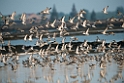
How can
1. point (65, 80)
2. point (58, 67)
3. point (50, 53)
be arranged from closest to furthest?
point (65, 80) < point (58, 67) < point (50, 53)

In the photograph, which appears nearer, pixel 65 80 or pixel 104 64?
pixel 65 80

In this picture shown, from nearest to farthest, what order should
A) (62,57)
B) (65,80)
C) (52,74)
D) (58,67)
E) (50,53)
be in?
(65,80) < (52,74) < (58,67) < (62,57) < (50,53)

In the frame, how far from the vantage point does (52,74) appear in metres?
22.9

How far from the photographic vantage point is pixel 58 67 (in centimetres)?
2472

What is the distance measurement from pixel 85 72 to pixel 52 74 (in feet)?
4.47

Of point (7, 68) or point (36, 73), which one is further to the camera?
point (7, 68)

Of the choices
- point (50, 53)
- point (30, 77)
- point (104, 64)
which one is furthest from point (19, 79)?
point (50, 53)

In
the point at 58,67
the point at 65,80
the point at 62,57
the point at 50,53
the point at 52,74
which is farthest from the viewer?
the point at 50,53

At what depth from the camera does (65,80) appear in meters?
21.4

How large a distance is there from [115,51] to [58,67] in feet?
16.4

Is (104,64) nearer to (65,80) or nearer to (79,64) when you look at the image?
(79,64)

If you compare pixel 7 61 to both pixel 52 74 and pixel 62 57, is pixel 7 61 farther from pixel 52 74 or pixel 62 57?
pixel 52 74

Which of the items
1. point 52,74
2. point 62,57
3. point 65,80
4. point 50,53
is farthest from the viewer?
point 50,53

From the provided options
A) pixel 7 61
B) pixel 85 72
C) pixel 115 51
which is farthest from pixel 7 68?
pixel 115 51
